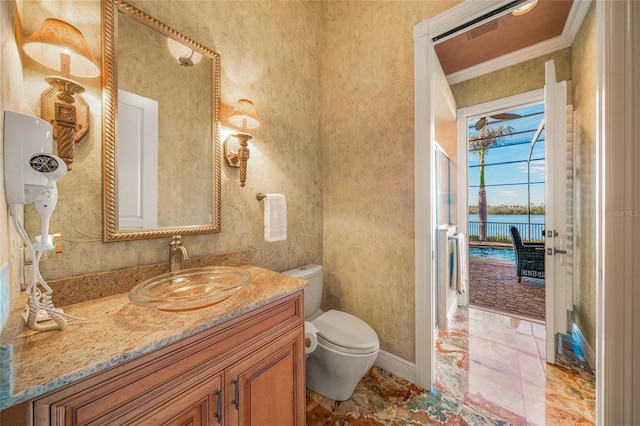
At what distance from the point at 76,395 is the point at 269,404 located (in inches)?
26.4

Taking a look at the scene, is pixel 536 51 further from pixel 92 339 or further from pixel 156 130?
pixel 92 339

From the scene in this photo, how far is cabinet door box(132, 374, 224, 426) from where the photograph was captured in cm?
67

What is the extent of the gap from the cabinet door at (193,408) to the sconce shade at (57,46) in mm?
1211

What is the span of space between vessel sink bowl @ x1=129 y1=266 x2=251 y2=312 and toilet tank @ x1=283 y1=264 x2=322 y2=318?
24.5 inches

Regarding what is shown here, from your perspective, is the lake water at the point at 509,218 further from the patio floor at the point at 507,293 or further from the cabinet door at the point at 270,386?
the cabinet door at the point at 270,386

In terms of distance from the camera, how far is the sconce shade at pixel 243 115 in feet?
4.62

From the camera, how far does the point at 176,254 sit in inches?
46.3

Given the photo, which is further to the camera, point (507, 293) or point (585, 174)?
point (507, 293)

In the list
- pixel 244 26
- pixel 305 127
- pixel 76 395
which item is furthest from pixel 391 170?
pixel 76 395

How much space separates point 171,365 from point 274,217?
3.37 ft

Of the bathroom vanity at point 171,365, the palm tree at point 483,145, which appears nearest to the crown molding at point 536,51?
the bathroom vanity at point 171,365

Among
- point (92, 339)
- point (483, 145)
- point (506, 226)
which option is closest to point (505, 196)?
point (506, 226)

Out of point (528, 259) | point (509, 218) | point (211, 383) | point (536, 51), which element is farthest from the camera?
point (509, 218)

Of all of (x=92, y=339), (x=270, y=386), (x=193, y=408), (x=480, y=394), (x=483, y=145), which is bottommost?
(x=480, y=394)
